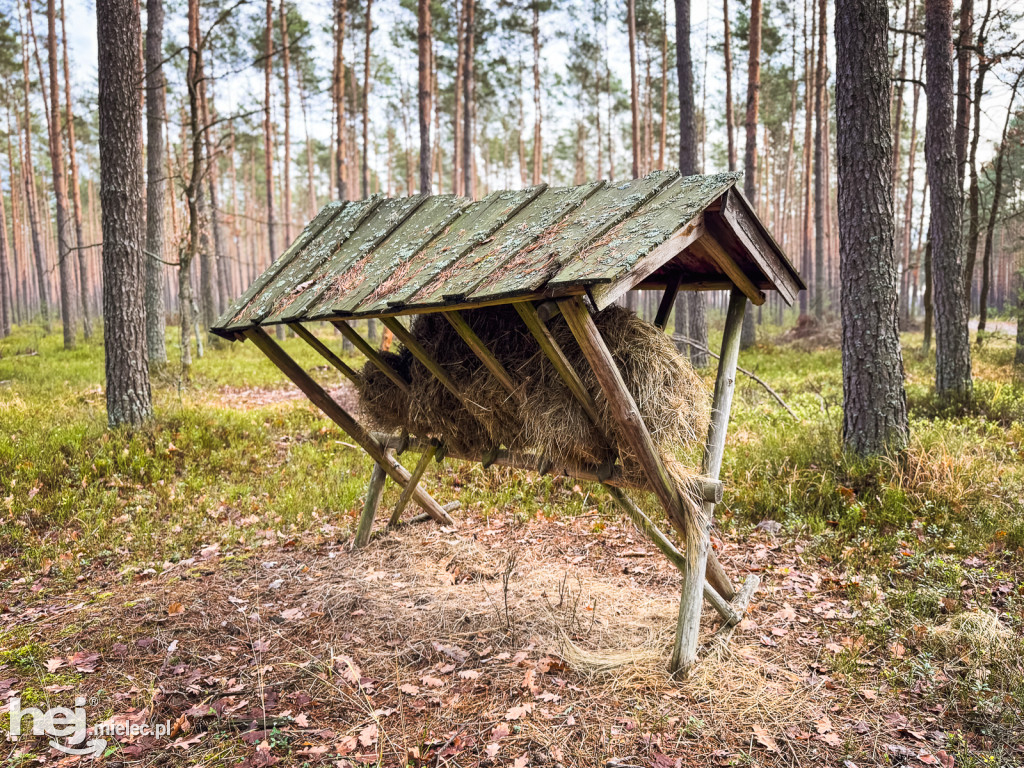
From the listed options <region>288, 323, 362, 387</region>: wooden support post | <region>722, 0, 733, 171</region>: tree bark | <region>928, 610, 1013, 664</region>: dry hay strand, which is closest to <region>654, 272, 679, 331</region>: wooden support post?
<region>288, 323, 362, 387</region>: wooden support post

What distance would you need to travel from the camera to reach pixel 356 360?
1494 cm

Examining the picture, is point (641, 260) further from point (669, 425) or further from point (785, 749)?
point (785, 749)

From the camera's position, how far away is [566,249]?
2615mm

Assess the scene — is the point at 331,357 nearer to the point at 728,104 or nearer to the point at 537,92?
the point at 728,104

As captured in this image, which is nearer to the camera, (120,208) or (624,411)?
(624,411)

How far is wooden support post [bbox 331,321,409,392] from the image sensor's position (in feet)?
12.7

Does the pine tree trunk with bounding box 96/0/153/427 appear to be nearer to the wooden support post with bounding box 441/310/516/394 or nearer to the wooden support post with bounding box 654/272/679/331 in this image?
the wooden support post with bounding box 441/310/516/394

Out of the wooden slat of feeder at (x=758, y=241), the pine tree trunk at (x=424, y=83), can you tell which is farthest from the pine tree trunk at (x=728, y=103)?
the wooden slat of feeder at (x=758, y=241)

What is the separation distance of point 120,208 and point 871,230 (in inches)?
338

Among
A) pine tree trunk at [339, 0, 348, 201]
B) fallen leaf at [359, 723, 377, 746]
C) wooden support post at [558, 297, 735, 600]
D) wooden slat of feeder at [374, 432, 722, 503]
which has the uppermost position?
pine tree trunk at [339, 0, 348, 201]

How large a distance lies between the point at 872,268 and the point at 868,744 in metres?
4.21

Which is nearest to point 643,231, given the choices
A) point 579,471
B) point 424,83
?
point 579,471

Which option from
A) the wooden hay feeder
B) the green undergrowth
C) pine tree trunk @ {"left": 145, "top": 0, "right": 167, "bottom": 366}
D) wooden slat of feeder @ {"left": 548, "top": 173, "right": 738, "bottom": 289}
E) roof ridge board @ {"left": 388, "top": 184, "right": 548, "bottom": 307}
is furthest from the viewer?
pine tree trunk @ {"left": 145, "top": 0, "right": 167, "bottom": 366}

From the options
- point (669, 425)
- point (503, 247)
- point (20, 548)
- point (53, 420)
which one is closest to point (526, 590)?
point (669, 425)
